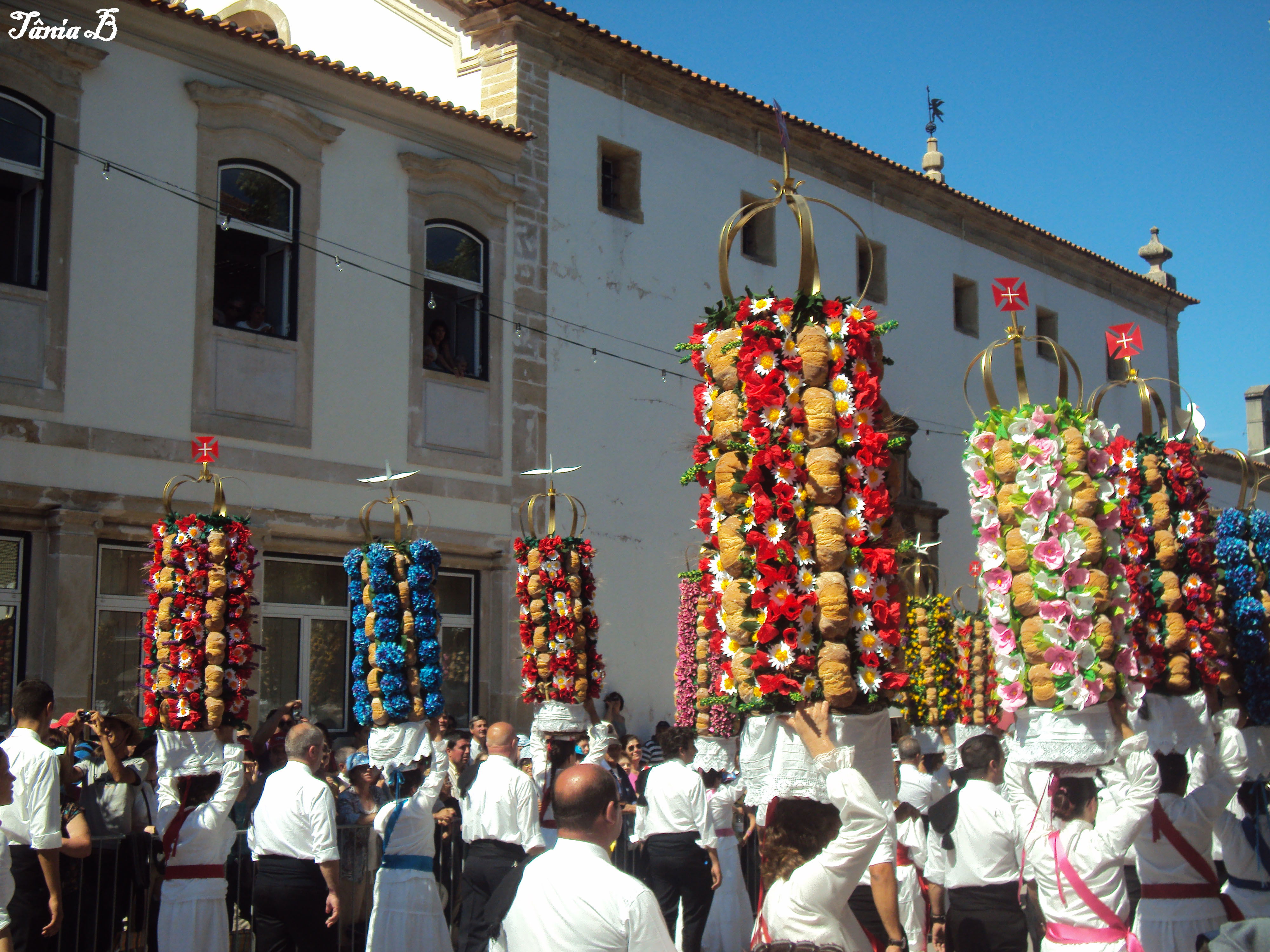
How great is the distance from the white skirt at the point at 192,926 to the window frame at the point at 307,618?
214 inches

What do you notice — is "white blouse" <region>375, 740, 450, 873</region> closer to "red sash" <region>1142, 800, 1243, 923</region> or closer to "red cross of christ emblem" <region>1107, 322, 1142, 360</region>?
"red sash" <region>1142, 800, 1243, 923</region>

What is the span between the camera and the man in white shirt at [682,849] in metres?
9.32

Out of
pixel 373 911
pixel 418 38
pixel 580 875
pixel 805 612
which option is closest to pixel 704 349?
pixel 805 612

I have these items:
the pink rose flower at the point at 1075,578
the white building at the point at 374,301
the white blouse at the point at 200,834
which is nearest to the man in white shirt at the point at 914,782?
the pink rose flower at the point at 1075,578

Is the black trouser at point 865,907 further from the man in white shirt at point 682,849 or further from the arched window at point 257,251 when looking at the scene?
the arched window at point 257,251

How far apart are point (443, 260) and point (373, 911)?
8.60 m

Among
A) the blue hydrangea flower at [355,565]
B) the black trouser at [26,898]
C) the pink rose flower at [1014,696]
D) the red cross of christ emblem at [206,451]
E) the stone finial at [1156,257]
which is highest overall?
the stone finial at [1156,257]

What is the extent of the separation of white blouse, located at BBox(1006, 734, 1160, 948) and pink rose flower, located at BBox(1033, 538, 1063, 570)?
980mm

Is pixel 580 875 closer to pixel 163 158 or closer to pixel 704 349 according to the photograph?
pixel 704 349

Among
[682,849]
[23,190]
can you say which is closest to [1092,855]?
[682,849]

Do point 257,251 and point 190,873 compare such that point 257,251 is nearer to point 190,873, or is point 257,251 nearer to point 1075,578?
point 190,873

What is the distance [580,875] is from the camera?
4.01 meters

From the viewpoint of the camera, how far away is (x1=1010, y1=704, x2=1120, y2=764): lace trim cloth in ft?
21.0

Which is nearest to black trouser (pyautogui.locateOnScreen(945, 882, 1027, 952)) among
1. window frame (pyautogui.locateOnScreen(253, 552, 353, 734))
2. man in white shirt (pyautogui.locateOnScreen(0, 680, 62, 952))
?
man in white shirt (pyautogui.locateOnScreen(0, 680, 62, 952))
